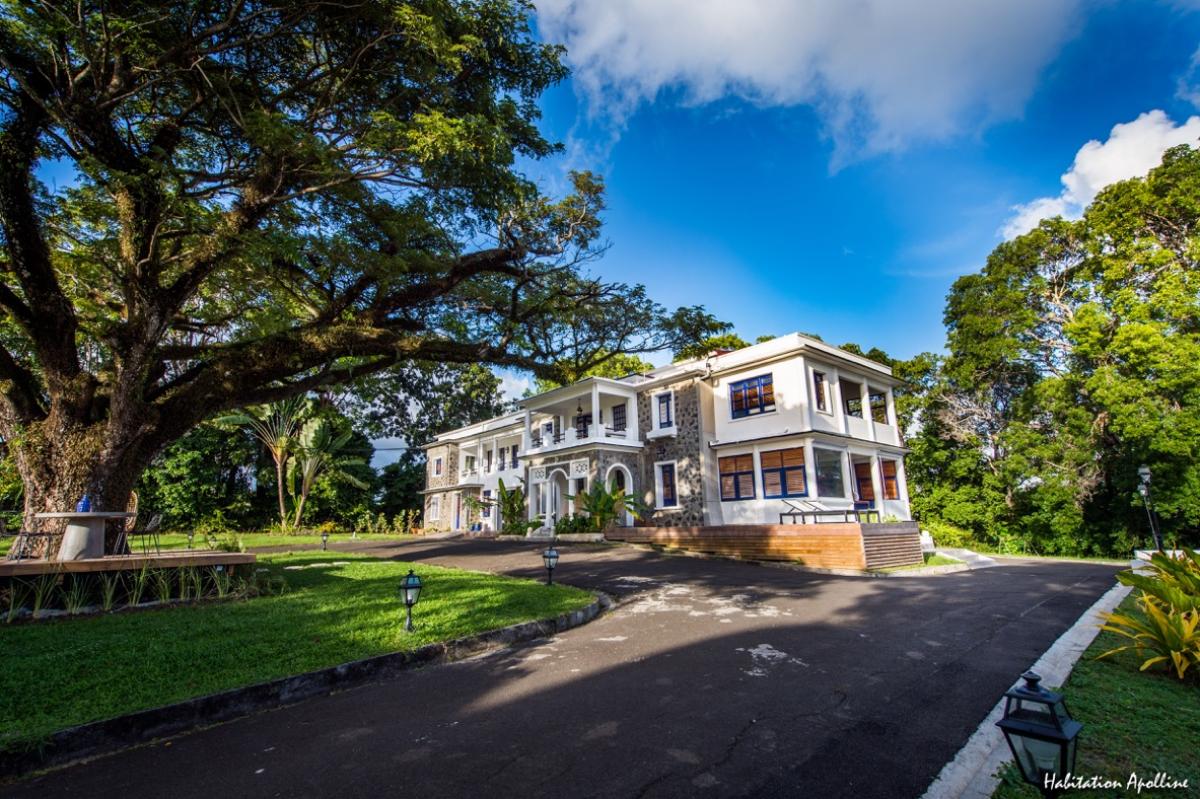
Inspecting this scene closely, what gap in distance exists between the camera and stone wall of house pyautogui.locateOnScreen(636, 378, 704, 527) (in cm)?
2062

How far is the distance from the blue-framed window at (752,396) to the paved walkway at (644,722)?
39.8 ft

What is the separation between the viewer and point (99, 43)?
23.6 feet

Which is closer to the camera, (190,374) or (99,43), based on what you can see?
(99,43)

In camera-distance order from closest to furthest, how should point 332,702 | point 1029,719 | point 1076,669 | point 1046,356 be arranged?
1. point 1029,719
2. point 332,702
3. point 1076,669
4. point 1046,356

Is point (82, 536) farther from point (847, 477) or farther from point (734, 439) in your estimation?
point (847, 477)

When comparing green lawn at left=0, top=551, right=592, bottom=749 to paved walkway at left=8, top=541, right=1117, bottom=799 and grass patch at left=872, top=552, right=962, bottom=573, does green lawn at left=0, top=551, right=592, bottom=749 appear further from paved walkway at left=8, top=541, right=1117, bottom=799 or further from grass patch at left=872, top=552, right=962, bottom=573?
grass patch at left=872, top=552, right=962, bottom=573

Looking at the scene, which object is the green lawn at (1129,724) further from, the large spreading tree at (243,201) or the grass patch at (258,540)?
the grass patch at (258,540)

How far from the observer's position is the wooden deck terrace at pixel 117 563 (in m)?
6.54

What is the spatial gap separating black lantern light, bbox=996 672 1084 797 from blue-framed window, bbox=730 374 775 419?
16970 millimetres

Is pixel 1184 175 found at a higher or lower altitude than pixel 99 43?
higher

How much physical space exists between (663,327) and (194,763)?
31.2ft

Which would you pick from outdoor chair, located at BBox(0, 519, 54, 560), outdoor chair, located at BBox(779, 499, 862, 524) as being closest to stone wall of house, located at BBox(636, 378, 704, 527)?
outdoor chair, located at BBox(779, 499, 862, 524)

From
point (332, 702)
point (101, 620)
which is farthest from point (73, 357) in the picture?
point (332, 702)

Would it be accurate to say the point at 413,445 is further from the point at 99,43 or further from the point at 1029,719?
the point at 1029,719
